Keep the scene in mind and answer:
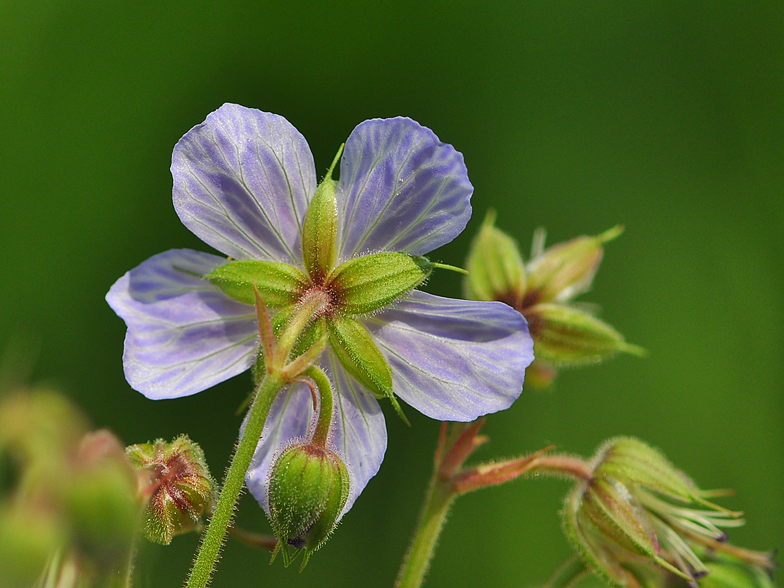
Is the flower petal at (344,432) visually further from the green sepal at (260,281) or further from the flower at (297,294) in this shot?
the green sepal at (260,281)

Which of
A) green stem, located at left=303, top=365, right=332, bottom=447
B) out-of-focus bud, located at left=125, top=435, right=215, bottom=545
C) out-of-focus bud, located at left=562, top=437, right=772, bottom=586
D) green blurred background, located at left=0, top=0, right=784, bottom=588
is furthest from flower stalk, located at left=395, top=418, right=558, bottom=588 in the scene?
green blurred background, located at left=0, top=0, right=784, bottom=588

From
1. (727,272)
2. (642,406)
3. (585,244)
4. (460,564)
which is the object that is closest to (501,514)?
(460,564)

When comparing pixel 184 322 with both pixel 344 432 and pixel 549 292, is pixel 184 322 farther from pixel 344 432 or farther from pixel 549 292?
pixel 549 292

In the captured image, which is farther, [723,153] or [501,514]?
[723,153]

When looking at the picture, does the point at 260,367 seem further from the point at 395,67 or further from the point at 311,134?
the point at 395,67

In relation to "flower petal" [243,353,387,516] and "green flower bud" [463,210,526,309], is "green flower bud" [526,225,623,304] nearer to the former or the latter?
"green flower bud" [463,210,526,309]

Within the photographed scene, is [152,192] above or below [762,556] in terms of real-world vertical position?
below
